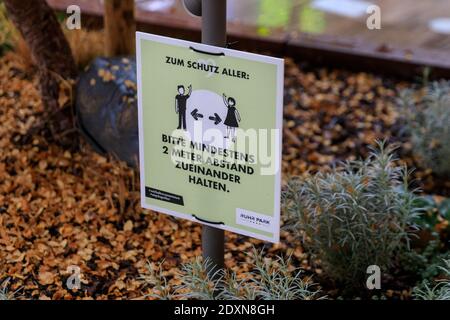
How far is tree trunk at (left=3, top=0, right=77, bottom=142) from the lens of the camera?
15.9 ft

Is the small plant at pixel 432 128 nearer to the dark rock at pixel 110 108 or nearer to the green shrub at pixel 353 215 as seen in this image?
the green shrub at pixel 353 215

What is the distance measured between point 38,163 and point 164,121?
5.48 ft

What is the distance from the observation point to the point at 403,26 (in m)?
7.78

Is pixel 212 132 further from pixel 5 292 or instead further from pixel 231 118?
pixel 5 292

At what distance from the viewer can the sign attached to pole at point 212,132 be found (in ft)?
10.6

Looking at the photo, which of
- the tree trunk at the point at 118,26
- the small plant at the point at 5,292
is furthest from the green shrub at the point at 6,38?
the small plant at the point at 5,292

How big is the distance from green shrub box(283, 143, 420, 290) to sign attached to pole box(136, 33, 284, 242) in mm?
613

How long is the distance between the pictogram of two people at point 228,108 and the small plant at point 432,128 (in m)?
2.37

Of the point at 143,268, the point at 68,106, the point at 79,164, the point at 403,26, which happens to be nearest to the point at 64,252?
the point at 143,268

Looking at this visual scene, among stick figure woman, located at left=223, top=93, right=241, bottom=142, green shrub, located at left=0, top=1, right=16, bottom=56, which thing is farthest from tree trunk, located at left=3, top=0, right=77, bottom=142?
stick figure woman, located at left=223, top=93, right=241, bottom=142

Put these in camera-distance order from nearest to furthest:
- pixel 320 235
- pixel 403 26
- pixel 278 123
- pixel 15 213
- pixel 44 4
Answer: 1. pixel 278 123
2. pixel 320 235
3. pixel 15 213
4. pixel 44 4
5. pixel 403 26

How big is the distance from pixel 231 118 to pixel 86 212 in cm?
153

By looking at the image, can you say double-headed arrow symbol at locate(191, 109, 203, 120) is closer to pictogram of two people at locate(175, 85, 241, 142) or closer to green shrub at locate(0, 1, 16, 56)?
pictogram of two people at locate(175, 85, 241, 142)
